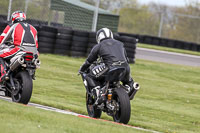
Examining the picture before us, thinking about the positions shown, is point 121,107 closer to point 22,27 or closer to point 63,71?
point 22,27

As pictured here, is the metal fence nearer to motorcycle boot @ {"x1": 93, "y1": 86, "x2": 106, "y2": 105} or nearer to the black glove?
the black glove

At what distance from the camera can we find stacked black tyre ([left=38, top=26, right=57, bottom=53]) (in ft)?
61.9

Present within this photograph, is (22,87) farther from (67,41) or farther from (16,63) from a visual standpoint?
(67,41)

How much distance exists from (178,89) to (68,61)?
5118 millimetres

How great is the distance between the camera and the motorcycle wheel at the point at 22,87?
28.9 ft

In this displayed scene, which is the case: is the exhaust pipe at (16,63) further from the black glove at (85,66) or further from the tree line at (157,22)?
the tree line at (157,22)

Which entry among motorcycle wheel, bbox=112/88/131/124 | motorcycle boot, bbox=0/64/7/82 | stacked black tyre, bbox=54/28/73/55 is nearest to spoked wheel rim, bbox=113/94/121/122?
motorcycle wheel, bbox=112/88/131/124

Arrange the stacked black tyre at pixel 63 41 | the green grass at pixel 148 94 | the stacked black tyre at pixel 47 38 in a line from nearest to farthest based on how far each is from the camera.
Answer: the green grass at pixel 148 94 → the stacked black tyre at pixel 47 38 → the stacked black tyre at pixel 63 41

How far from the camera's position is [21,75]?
8930 mm

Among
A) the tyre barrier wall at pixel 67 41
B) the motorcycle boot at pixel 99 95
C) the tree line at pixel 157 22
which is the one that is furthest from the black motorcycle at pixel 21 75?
the tree line at pixel 157 22

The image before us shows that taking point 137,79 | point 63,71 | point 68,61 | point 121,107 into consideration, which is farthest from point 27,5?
point 121,107

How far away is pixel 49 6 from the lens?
20859 mm

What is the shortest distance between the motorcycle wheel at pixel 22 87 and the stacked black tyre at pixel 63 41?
1042 centimetres

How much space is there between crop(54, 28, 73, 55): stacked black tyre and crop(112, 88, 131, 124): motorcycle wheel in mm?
11136
